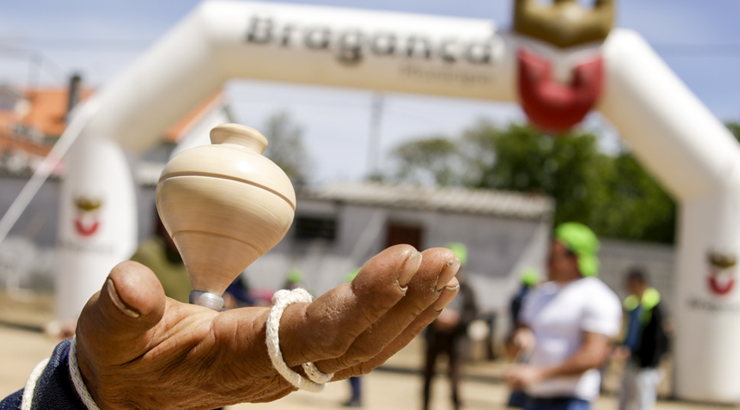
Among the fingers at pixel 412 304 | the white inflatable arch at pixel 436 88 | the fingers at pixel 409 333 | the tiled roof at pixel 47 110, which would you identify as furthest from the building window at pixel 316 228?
the tiled roof at pixel 47 110

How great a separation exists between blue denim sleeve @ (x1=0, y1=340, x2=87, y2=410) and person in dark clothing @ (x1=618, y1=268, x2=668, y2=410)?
17.1ft

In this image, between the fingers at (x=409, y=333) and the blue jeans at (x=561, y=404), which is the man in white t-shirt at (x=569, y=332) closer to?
the blue jeans at (x=561, y=404)

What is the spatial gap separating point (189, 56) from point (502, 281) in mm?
8825

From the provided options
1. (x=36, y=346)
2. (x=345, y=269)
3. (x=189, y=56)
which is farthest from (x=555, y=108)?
(x=345, y=269)

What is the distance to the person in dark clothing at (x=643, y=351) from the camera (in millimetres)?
5223

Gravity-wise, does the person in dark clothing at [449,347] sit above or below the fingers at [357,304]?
below

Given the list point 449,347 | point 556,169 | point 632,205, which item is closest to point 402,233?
point 449,347

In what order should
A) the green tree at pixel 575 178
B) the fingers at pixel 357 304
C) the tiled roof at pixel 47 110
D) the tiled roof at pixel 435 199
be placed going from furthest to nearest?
the green tree at pixel 575 178 → the tiled roof at pixel 47 110 → the tiled roof at pixel 435 199 → the fingers at pixel 357 304

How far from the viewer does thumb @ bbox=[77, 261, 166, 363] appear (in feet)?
2.23

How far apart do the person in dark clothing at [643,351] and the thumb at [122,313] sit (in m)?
5.29

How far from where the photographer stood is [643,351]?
5277 millimetres

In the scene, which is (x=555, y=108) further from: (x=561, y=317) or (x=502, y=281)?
(x=502, y=281)

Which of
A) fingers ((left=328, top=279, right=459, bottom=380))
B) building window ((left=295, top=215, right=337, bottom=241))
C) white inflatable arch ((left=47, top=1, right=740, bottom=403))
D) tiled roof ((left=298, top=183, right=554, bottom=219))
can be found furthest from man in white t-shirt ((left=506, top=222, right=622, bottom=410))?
building window ((left=295, top=215, right=337, bottom=241))

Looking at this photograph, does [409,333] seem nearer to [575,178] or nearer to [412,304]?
[412,304]
